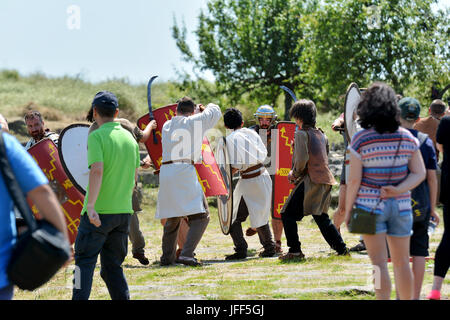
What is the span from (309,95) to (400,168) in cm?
1853

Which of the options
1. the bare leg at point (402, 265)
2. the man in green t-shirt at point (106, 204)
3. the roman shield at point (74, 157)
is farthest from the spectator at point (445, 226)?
the roman shield at point (74, 157)

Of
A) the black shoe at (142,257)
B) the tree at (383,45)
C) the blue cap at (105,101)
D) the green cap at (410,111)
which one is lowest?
the black shoe at (142,257)

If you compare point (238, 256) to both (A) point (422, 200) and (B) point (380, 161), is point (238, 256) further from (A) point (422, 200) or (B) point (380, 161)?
(B) point (380, 161)

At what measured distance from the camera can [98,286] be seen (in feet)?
20.8

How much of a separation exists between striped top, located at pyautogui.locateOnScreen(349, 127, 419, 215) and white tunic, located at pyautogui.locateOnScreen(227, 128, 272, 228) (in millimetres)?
3546

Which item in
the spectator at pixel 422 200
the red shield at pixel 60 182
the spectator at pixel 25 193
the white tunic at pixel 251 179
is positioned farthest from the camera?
the white tunic at pixel 251 179

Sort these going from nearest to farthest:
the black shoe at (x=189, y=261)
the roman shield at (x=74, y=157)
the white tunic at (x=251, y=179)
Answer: the roman shield at (x=74, y=157)
the black shoe at (x=189, y=261)
the white tunic at (x=251, y=179)

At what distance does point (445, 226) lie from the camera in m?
5.18

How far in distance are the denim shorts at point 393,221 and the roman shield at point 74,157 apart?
3223 millimetres

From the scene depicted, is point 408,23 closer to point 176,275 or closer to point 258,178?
point 258,178

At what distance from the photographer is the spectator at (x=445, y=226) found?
512 centimetres

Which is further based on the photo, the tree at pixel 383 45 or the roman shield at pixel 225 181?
the tree at pixel 383 45

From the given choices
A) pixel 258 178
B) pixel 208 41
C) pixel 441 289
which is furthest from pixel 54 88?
pixel 441 289

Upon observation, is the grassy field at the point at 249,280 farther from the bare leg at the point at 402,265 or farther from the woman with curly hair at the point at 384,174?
the woman with curly hair at the point at 384,174
